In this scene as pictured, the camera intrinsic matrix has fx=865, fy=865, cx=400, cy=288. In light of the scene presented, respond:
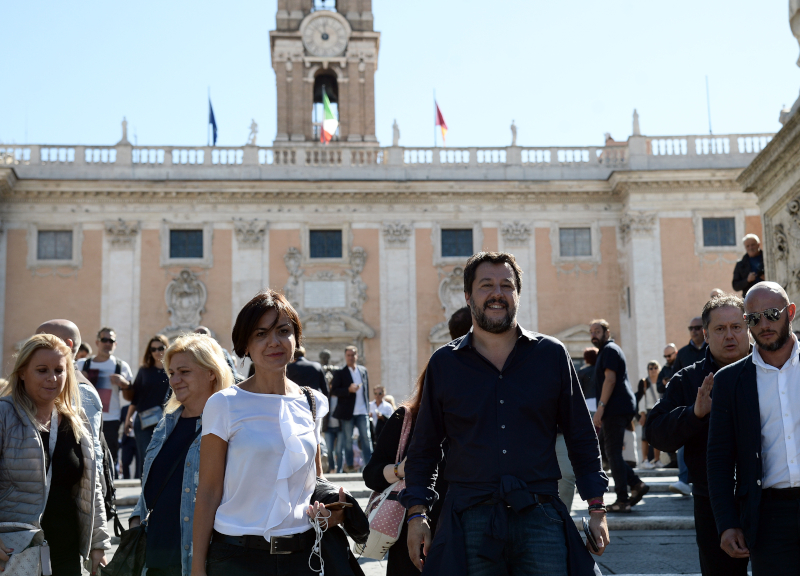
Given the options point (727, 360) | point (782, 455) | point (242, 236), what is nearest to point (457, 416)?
point (782, 455)

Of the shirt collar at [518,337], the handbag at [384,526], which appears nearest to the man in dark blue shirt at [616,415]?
the handbag at [384,526]

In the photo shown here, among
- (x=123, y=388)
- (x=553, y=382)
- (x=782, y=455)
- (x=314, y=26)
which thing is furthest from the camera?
(x=314, y=26)

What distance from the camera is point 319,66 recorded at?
32.0 metres

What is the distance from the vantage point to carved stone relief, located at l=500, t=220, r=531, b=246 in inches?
1067

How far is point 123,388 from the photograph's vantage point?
353 inches

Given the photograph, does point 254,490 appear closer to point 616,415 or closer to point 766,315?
point 766,315

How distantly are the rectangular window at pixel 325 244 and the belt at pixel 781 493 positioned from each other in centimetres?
2332

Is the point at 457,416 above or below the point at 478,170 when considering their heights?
below

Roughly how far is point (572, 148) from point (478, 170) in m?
3.20

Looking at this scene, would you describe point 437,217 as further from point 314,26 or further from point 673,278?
point 314,26

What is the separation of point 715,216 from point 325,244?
39.7 feet

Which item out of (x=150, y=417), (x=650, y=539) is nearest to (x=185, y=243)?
(x=150, y=417)

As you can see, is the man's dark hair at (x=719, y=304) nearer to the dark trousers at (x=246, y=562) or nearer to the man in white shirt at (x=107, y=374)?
the dark trousers at (x=246, y=562)

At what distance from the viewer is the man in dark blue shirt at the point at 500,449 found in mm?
3193
